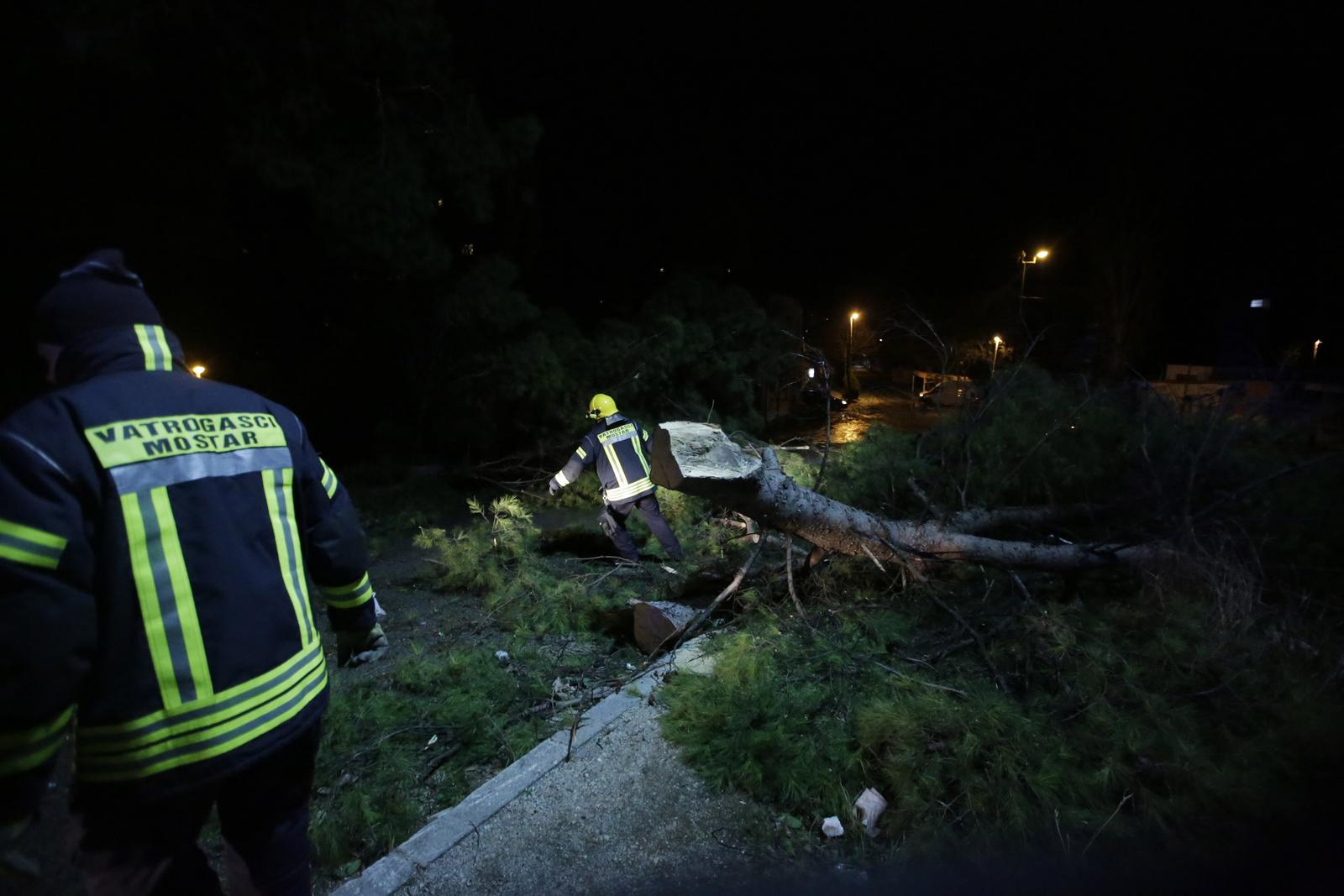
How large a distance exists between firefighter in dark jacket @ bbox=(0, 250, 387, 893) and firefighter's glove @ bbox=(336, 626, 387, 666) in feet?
0.94

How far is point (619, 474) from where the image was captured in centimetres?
538

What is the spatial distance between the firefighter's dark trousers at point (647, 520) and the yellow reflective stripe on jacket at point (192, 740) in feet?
13.1

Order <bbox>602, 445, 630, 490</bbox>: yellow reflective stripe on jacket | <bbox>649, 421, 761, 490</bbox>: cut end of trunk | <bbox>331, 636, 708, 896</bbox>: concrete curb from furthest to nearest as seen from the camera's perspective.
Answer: <bbox>602, 445, 630, 490</bbox>: yellow reflective stripe on jacket
<bbox>649, 421, 761, 490</bbox>: cut end of trunk
<bbox>331, 636, 708, 896</bbox>: concrete curb

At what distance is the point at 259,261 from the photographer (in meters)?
8.66


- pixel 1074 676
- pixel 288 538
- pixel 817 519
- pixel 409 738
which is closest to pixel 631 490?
pixel 817 519

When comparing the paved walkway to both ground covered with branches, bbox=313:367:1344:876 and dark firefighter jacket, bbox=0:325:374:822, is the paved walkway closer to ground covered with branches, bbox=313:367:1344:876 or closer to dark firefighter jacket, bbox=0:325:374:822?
ground covered with branches, bbox=313:367:1344:876

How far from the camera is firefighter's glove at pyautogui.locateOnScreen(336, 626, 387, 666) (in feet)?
6.33

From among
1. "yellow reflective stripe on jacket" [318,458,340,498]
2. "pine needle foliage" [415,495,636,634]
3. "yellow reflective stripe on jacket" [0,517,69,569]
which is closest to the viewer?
"yellow reflective stripe on jacket" [0,517,69,569]

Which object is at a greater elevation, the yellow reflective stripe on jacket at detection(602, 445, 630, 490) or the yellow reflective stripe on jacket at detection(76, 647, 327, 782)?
the yellow reflective stripe on jacket at detection(76, 647, 327, 782)

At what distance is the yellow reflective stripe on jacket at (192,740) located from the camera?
1302 mm

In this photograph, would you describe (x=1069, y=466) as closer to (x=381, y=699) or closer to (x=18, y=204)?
(x=381, y=699)

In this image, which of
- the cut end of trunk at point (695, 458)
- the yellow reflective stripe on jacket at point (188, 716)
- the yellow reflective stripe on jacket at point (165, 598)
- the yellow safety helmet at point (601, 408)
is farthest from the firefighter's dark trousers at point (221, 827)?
the yellow safety helmet at point (601, 408)

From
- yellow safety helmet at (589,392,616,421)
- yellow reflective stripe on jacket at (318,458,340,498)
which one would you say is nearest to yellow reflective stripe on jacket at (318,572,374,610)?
yellow reflective stripe on jacket at (318,458,340,498)

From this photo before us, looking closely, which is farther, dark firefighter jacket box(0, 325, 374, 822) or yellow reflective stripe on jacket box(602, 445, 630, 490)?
yellow reflective stripe on jacket box(602, 445, 630, 490)
